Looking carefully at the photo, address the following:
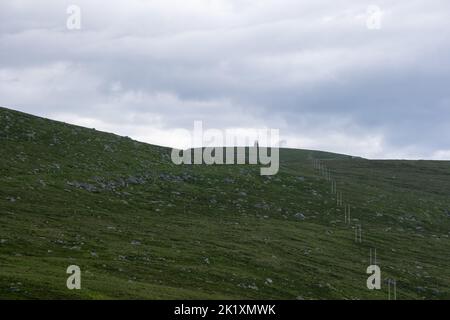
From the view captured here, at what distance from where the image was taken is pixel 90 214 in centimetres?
6538

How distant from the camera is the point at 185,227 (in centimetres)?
6744

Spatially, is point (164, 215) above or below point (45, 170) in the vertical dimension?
below

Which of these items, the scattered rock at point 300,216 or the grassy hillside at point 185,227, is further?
the scattered rock at point 300,216

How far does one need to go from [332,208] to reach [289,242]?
23721 mm

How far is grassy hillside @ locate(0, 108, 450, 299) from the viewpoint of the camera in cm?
4712

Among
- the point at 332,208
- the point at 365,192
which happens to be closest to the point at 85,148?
the point at 332,208

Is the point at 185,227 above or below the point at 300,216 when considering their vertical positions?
below

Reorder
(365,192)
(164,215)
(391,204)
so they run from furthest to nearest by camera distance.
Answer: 1. (365,192)
2. (391,204)
3. (164,215)

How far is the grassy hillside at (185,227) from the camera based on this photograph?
47.1 meters

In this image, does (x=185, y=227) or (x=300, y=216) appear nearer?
(x=185, y=227)

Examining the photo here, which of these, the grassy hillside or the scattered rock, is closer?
the grassy hillside
